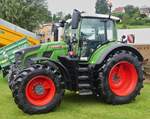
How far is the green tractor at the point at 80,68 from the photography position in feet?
25.9

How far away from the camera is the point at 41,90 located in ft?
26.4

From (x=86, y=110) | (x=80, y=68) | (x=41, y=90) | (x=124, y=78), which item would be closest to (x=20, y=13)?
(x=124, y=78)

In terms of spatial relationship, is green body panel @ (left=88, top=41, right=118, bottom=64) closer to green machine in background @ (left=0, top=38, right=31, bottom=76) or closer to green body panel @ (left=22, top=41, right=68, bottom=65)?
green body panel @ (left=22, top=41, right=68, bottom=65)

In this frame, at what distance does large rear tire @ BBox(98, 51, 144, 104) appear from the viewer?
8555 millimetres

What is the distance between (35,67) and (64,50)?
1.13m

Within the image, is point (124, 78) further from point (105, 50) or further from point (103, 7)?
point (103, 7)

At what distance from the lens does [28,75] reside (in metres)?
7.76

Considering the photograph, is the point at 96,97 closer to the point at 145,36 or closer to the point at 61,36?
the point at 61,36

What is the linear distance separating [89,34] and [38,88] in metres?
1.80

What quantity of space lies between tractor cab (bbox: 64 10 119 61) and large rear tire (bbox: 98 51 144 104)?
52cm

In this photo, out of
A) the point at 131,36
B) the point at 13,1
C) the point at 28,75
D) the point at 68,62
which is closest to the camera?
the point at 28,75

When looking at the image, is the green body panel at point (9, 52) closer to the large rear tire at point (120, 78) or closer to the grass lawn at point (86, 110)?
the grass lawn at point (86, 110)

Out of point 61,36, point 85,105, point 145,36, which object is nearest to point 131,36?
point 145,36

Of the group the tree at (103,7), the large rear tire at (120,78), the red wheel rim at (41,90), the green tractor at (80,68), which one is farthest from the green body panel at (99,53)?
the tree at (103,7)
